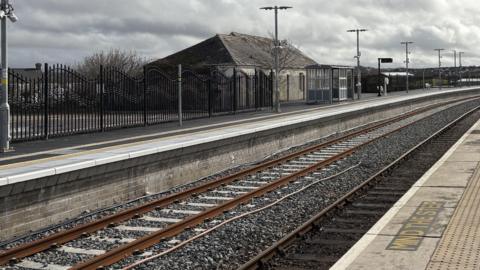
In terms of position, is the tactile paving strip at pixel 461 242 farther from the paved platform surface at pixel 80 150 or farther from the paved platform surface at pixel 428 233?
the paved platform surface at pixel 80 150

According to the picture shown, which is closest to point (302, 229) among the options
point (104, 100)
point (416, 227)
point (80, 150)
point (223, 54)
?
point (416, 227)

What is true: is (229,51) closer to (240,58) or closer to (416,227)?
(240,58)

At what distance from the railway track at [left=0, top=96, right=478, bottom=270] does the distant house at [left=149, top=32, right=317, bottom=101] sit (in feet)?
101

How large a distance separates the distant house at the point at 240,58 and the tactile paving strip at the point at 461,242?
117ft

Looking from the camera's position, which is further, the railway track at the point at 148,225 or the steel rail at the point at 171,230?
the railway track at the point at 148,225

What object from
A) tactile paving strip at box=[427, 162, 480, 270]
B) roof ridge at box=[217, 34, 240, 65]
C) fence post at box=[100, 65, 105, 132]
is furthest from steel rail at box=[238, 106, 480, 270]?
roof ridge at box=[217, 34, 240, 65]

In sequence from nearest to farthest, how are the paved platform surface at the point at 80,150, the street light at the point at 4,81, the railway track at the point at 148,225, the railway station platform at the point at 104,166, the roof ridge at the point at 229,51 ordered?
the railway track at the point at 148,225, the railway station platform at the point at 104,166, the paved platform surface at the point at 80,150, the street light at the point at 4,81, the roof ridge at the point at 229,51

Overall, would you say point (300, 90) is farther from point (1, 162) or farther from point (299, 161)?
point (1, 162)

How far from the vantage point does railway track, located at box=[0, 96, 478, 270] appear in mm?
7773

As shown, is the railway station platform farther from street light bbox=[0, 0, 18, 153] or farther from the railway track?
the railway track

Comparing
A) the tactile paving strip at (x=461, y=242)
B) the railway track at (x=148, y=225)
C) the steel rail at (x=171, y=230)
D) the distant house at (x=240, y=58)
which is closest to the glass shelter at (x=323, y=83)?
the distant house at (x=240, y=58)

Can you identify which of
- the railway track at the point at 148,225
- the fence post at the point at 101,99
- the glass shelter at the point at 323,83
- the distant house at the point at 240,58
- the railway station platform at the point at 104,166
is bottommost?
the railway track at the point at 148,225

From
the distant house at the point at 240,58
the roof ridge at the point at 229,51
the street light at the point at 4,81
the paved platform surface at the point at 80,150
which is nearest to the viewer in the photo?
the paved platform surface at the point at 80,150

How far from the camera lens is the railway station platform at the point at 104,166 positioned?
958 centimetres
